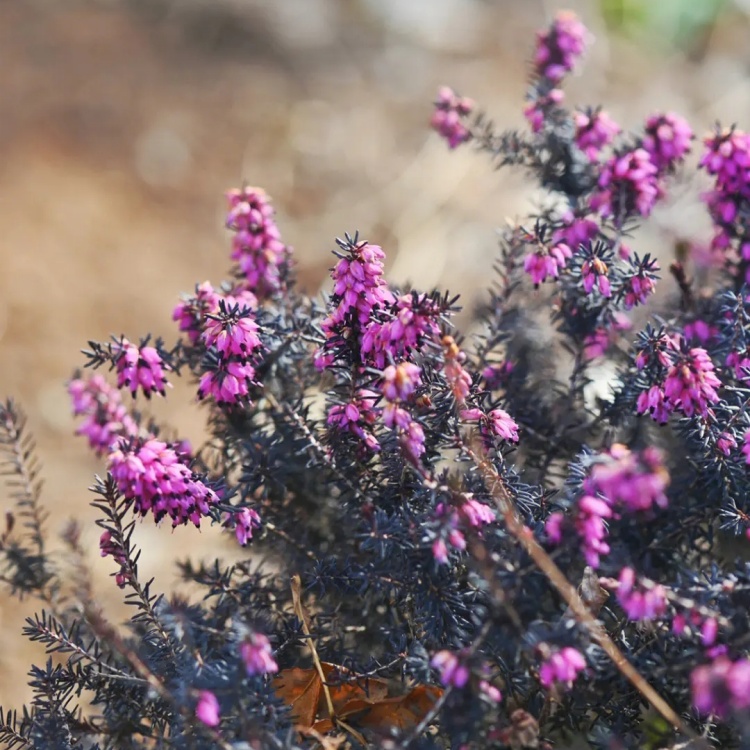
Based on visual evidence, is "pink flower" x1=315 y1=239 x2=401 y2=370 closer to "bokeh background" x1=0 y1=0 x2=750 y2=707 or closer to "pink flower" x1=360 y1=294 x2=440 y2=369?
"pink flower" x1=360 y1=294 x2=440 y2=369

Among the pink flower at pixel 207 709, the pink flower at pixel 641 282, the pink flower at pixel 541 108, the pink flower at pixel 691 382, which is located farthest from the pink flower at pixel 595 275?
the pink flower at pixel 207 709

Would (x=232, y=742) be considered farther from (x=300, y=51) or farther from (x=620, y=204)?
(x=300, y=51)

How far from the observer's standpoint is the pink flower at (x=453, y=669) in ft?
4.66

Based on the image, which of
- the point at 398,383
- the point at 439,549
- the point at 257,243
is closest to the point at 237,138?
the point at 257,243

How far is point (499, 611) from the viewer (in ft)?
4.89

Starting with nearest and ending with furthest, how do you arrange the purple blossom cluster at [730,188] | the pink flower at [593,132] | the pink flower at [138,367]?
the pink flower at [138,367]
the purple blossom cluster at [730,188]
the pink flower at [593,132]

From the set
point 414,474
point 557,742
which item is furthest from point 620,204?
point 557,742

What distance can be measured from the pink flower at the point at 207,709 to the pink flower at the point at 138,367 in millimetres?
713

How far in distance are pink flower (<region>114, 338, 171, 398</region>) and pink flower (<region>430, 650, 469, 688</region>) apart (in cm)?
90

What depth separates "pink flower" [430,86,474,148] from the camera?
2.69m

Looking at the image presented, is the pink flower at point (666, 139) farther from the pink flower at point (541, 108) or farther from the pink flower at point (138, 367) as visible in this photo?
the pink flower at point (138, 367)

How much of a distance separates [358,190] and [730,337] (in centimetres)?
387

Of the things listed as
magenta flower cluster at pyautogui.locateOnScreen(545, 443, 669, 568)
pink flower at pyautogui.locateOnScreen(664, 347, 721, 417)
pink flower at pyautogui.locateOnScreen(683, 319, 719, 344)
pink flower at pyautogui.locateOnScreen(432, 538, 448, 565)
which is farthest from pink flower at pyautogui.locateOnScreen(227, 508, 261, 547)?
pink flower at pyautogui.locateOnScreen(683, 319, 719, 344)

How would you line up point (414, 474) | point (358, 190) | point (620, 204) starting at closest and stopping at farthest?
point (414, 474) < point (620, 204) < point (358, 190)
